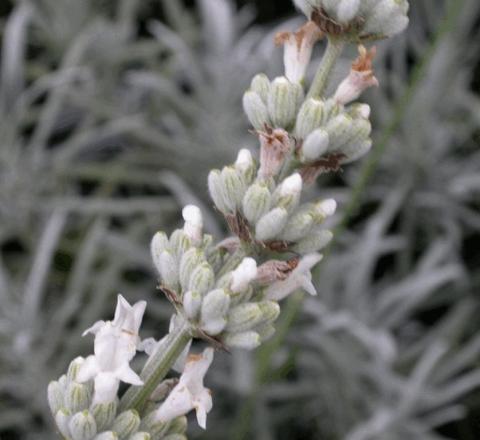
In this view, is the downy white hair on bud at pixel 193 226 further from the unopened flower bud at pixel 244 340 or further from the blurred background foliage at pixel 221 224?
the blurred background foliage at pixel 221 224

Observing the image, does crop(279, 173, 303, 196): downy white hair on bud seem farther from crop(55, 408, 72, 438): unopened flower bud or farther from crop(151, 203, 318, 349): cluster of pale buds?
crop(55, 408, 72, 438): unopened flower bud

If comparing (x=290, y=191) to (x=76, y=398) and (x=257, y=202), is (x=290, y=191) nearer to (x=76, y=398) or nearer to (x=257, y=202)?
(x=257, y=202)

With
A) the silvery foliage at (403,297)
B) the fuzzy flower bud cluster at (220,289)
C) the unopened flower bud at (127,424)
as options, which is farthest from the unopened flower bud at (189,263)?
the silvery foliage at (403,297)

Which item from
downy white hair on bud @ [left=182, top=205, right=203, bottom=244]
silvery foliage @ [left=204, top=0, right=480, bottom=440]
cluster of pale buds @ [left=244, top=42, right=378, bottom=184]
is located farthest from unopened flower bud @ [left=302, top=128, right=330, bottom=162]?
silvery foliage @ [left=204, top=0, right=480, bottom=440]

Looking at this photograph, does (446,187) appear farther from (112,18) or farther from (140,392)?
(140,392)

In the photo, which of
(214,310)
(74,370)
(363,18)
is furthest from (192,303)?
(363,18)

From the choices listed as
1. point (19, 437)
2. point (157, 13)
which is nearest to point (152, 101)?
point (157, 13)

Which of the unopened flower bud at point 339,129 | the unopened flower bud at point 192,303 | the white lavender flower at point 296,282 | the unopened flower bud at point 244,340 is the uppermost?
the unopened flower bud at point 339,129
